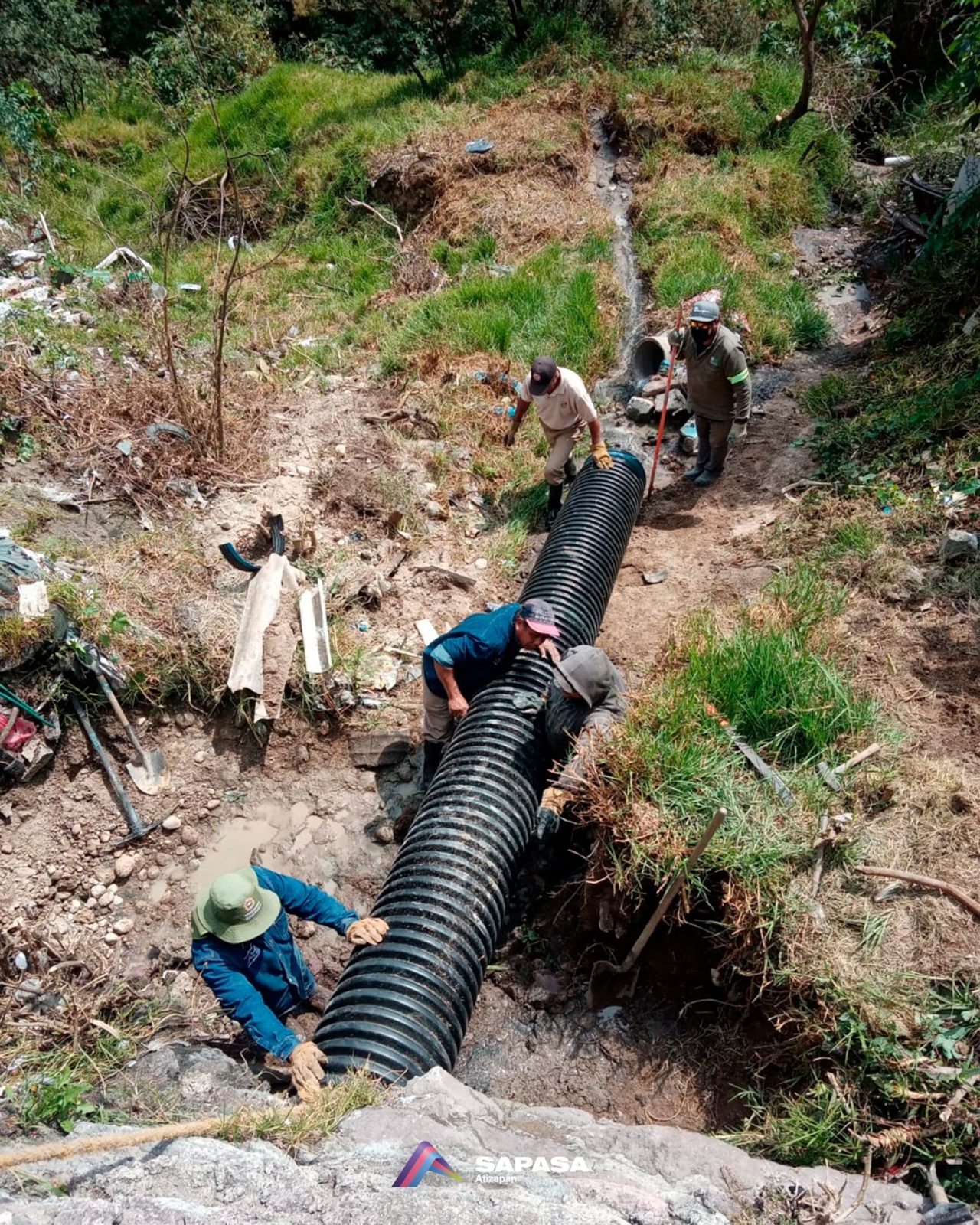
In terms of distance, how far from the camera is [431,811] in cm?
373

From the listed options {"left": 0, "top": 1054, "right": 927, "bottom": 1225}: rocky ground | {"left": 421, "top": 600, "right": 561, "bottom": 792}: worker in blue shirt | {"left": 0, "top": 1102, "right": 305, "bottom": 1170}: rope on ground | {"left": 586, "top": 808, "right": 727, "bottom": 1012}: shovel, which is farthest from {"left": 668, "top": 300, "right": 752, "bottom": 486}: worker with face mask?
{"left": 0, "top": 1102, "right": 305, "bottom": 1170}: rope on ground

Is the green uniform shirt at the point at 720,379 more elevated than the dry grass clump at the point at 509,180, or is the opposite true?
the dry grass clump at the point at 509,180

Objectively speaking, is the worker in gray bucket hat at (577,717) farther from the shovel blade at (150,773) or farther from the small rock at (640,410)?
the small rock at (640,410)

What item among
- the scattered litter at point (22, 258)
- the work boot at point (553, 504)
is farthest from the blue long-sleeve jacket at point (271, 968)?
the scattered litter at point (22, 258)

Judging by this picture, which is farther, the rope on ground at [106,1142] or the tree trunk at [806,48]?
the tree trunk at [806,48]

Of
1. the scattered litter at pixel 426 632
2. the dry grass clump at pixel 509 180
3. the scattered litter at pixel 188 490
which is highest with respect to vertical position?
the dry grass clump at pixel 509 180

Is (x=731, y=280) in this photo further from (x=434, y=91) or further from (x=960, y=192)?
(x=434, y=91)

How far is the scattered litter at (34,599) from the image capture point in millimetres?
4629

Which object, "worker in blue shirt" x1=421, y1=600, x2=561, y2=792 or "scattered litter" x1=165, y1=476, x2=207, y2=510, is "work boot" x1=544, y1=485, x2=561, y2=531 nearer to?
"worker in blue shirt" x1=421, y1=600, x2=561, y2=792

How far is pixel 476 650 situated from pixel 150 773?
2.15 metres

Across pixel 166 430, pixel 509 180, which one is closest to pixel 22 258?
pixel 166 430

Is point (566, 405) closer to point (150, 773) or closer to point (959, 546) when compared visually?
point (959, 546)

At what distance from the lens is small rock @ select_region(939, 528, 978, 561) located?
16.1 ft

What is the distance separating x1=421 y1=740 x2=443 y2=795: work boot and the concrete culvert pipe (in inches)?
185
